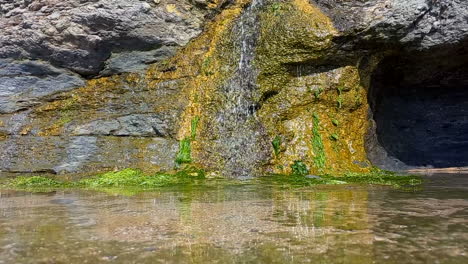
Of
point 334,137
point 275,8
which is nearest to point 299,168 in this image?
point 334,137

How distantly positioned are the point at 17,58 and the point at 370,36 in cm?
708

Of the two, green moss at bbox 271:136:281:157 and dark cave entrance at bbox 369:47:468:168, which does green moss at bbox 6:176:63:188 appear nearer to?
green moss at bbox 271:136:281:157

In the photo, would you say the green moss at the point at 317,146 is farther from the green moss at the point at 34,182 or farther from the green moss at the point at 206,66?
the green moss at the point at 34,182

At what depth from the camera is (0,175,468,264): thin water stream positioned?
5.74 ft

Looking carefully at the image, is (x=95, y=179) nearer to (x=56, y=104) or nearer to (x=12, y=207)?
(x=12, y=207)

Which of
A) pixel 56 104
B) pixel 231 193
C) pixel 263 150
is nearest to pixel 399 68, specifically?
pixel 263 150

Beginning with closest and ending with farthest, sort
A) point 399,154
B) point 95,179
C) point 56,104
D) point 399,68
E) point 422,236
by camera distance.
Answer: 1. point 422,236
2. point 95,179
3. point 56,104
4. point 399,68
5. point 399,154

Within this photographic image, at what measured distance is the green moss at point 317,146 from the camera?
23.9 ft

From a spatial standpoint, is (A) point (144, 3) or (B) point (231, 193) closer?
(B) point (231, 193)

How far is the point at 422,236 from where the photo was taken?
2.02m

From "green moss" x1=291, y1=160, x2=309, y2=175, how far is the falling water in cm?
49

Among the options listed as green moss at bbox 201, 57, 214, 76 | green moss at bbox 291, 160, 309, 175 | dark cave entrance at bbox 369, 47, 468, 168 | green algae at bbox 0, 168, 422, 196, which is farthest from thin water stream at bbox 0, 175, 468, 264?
dark cave entrance at bbox 369, 47, 468, 168

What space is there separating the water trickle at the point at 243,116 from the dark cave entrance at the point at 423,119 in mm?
3164

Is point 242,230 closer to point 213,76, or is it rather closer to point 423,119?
point 213,76
